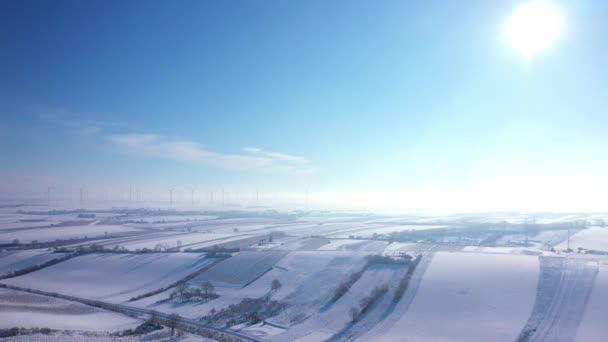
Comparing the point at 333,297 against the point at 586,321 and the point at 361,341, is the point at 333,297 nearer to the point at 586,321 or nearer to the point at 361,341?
the point at 361,341

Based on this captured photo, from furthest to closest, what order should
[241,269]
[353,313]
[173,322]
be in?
[241,269] → [353,313] → [173,322]

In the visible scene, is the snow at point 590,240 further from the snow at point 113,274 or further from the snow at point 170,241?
the snow at point 170,241

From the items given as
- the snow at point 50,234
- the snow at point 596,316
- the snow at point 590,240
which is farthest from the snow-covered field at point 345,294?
the snow at point 50,234

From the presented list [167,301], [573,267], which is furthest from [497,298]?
[167,301]

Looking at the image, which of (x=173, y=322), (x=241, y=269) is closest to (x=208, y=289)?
(x=241, y=269)

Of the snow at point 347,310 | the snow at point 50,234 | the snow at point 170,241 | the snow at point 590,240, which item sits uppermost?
the snow at point 50,234

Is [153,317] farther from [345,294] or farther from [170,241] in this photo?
[170,241]
